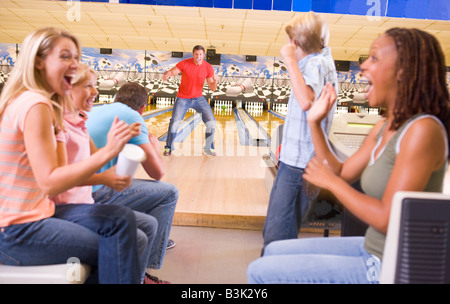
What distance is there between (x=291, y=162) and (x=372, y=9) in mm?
5297

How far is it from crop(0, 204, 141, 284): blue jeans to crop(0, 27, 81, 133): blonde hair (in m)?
0.27

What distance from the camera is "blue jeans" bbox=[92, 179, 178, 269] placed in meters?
1.60

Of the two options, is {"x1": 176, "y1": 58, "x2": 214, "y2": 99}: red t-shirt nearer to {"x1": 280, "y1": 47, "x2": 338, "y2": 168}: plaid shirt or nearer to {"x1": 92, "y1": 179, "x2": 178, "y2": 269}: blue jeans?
{"x1": 92, "y1": 179, "x2": 178, "y2": 269}: blue jeans

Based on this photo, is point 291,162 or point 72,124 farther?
point 291,162

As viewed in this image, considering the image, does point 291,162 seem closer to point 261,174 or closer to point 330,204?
point 330,204

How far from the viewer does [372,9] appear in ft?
19.2

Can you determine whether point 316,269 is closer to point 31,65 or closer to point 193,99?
point 31,65

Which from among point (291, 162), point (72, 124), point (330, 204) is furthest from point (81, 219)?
point (330, 204)

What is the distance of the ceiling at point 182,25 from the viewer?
6.36 metres

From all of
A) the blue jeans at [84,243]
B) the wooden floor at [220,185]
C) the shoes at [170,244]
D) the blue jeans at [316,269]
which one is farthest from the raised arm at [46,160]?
the wooden floor at [220,185]

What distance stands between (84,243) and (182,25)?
731cm

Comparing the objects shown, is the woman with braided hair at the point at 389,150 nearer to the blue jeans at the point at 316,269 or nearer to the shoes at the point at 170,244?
the blue jeans at the point at 316,269

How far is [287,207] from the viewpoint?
53.4 inches

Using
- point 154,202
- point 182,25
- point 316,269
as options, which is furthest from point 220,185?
point 182,25
